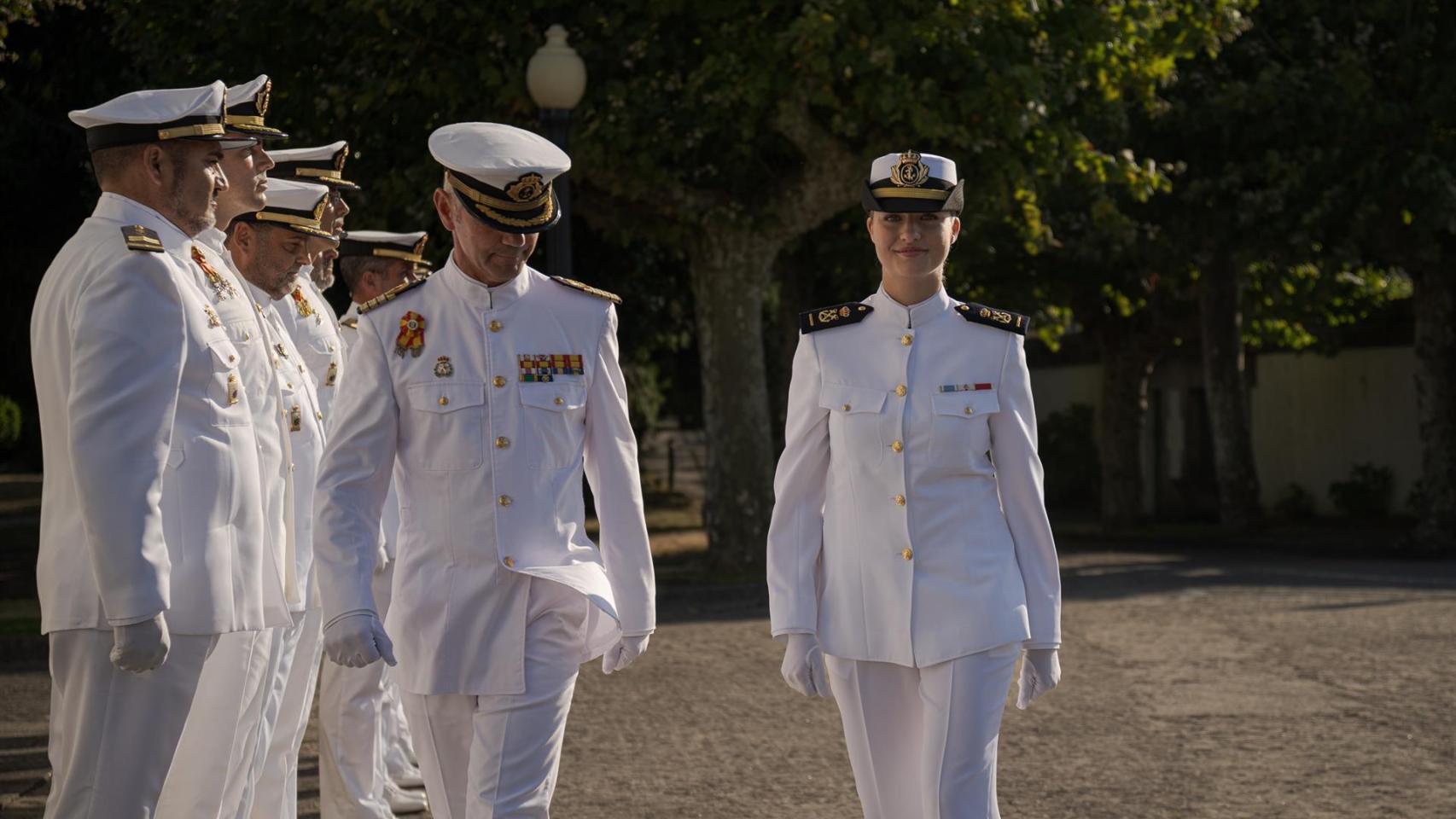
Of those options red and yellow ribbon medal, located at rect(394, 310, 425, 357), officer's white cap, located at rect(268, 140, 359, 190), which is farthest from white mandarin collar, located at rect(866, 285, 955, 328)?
officer's white cap, located at rect(268, 140, 359, 190)

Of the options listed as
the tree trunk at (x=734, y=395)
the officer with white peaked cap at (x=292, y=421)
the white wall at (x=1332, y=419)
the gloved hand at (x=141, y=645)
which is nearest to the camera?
the gloved hand at (x=141, y=645)

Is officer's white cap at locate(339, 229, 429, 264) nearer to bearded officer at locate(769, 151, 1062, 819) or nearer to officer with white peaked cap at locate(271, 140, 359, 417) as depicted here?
officer with white peaked cap at locate(271, 140, 359, 417)

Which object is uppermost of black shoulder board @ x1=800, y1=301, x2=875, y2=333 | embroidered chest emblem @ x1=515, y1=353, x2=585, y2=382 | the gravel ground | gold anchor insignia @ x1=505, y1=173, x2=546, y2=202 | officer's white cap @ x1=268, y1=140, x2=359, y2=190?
officer's white cap @ x1=268, y1=140, x2=359, y2=190

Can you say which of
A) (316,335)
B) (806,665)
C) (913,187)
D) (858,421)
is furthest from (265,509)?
(316,335)

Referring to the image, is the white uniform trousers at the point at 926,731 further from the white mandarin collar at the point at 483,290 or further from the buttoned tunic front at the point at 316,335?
the buttoned tunic front at the point at 316,335

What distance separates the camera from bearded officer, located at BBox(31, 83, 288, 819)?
168 inches

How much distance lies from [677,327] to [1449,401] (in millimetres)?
10866

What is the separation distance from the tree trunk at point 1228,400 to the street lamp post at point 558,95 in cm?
1566

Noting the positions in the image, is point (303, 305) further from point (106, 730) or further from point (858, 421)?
point (106, 730)

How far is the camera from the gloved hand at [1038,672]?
5.08 metres

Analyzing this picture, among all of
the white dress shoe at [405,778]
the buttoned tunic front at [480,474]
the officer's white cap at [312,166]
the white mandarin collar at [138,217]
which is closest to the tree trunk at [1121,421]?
the white dress shoe at [405,778]

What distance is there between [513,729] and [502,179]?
55.3 inches

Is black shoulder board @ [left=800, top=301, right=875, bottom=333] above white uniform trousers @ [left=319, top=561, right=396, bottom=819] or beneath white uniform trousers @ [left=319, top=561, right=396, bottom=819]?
above

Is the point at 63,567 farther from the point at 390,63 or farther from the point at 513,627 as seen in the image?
the point at 390,63
